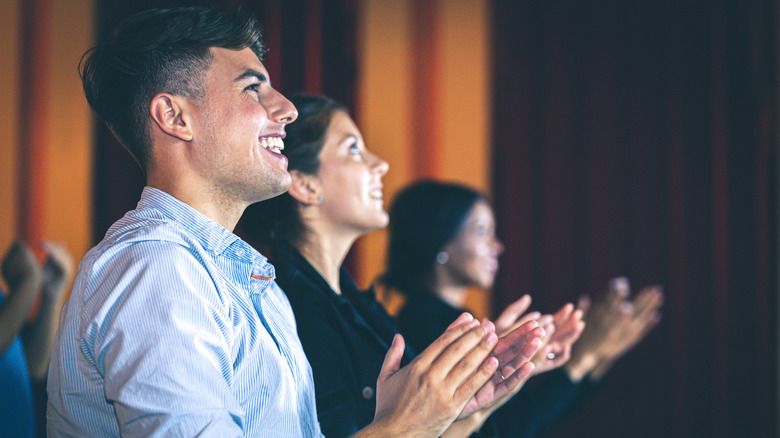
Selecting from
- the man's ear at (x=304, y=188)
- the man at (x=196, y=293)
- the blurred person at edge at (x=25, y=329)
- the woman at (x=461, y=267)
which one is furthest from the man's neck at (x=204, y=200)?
the woman at (x=461, y=267)

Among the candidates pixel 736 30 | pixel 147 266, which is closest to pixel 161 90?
pixel 147 266

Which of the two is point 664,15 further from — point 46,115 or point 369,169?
point 46,115

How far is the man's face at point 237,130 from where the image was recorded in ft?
3.39

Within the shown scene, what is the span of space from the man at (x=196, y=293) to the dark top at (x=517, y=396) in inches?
26.3

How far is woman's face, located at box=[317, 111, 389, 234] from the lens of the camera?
151 cm

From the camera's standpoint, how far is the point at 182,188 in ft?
→ 3.34

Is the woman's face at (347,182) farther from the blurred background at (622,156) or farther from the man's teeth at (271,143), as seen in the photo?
the blurred background at (622,156)

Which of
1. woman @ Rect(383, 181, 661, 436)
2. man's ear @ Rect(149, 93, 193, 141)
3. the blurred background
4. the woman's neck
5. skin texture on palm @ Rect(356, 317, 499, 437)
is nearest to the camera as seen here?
skin texture on palm @ Rect(356, 317, 499, 437)

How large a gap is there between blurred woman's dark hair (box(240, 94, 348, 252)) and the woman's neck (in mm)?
29

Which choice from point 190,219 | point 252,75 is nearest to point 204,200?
point 190,219

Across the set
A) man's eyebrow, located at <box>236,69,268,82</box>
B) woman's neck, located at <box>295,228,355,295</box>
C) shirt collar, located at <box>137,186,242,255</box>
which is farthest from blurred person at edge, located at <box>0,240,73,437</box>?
man's eyebrow, located at <box>236,69,268,82</box>

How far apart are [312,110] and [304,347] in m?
0.60

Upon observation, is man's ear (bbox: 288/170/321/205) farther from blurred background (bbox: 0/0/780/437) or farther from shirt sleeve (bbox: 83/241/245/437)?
blurred background (bbox: 0/0/780/437)

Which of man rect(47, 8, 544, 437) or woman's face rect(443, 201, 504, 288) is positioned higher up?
man rect(47, 8, 544, 437)
